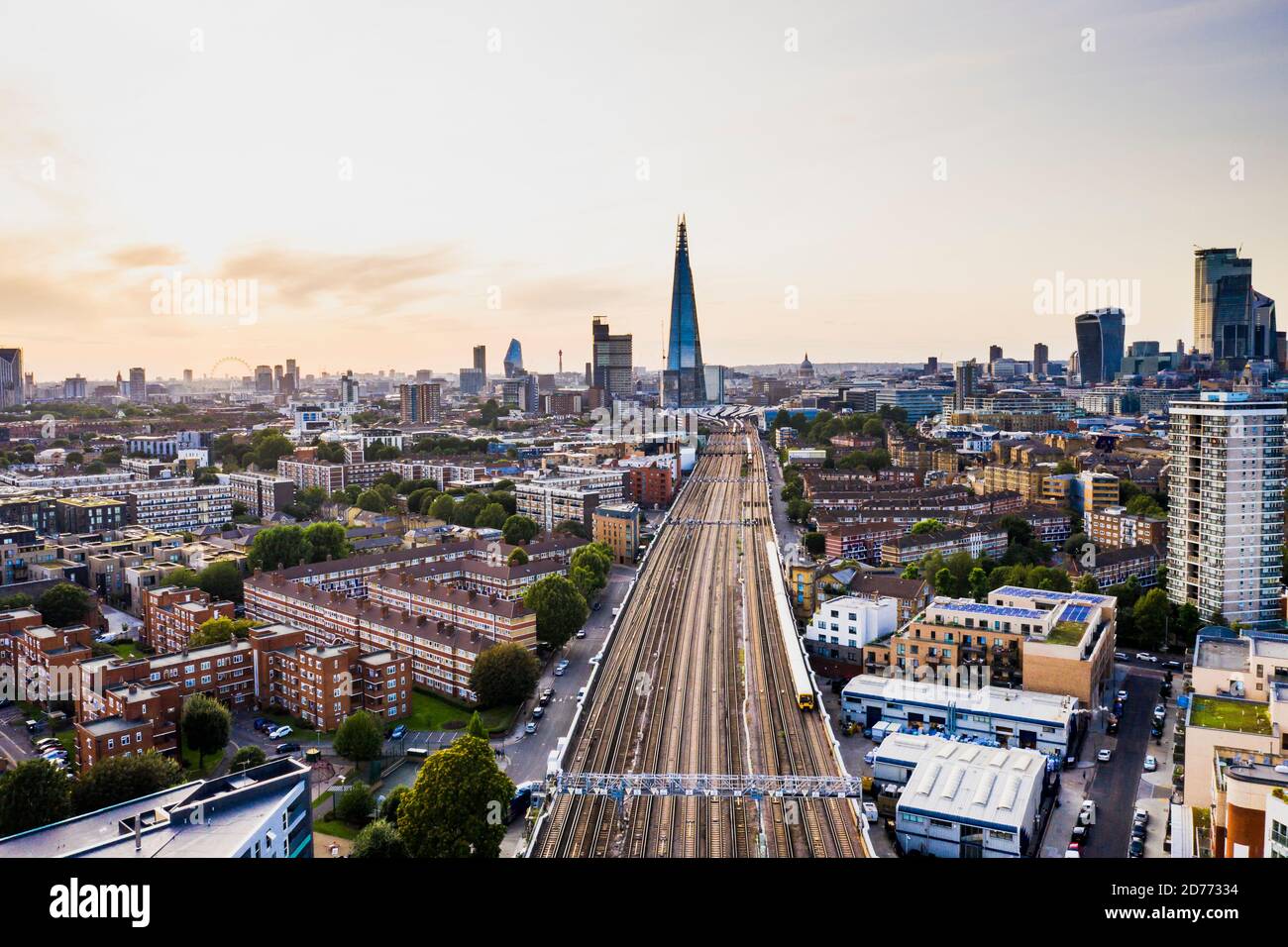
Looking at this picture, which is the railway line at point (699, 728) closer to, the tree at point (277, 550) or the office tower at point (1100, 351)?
the tree at point (277, 550)

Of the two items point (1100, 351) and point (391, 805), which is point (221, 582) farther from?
point (1100, 351)

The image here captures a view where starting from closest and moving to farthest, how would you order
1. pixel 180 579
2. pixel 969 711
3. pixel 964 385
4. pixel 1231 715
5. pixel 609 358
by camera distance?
pixel 1231 715 < pixel 969 711 < pixel 180 579 < pixel 964 385 < pixel 609 358

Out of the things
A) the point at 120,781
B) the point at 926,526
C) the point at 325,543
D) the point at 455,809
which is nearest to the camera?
the point at 455,809

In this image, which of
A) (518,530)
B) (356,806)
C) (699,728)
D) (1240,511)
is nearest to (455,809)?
(356,806)

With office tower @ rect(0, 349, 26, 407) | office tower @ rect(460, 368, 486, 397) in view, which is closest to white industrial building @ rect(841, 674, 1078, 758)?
office tower @ rect(0, 349, 26, 407)

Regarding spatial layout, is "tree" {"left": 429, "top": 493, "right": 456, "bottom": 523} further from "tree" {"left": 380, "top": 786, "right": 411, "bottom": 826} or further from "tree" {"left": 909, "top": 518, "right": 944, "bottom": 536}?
"tree" {"left": 380, "top": 786, "right": 411, "bottom": 826}

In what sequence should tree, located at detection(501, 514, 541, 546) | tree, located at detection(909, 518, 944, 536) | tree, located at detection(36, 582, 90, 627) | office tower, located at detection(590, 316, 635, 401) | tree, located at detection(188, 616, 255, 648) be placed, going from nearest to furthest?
1. tree, located at detection(188, 616, 255, 648)
2. tree, located at detection(36, 582, 90, 627)
3. tree, located at detection(909, 518, 944, 536)
4. tree, located at detection(501, 514, 541, 546)
5. office tower, located at detection(590, 316, 635, 401)
